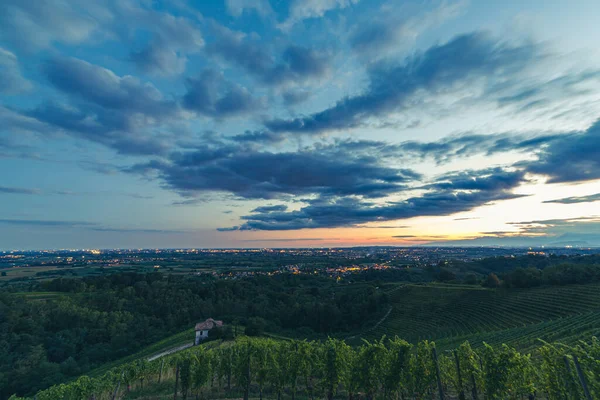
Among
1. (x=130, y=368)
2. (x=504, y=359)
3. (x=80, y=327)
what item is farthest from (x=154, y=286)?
(x=504, y=359)

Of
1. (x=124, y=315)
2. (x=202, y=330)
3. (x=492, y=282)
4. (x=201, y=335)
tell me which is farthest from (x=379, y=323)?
(x=124, y=315)

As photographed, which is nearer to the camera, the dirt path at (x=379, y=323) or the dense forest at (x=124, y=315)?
the dense forest at (x=124, y=315)

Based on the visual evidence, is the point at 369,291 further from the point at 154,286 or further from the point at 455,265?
the point at 455,265

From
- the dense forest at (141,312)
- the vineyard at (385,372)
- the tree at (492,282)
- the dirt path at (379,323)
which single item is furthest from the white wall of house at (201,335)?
the tree at (492,282)

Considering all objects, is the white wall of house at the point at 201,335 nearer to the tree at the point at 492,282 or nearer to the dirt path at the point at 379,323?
the dirt path at the point at 379,323

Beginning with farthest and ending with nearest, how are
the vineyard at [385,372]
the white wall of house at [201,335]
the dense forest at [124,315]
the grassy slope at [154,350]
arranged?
the dense forest at [124,315] → the grassy slope at [154,350] → the white wall of house at [201,335] → the vineyard at [385,372]

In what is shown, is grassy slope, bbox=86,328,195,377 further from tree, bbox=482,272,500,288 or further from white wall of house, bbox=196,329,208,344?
tree, bbox=482,272,500,288

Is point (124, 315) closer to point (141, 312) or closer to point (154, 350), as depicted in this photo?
point (141, 312)
